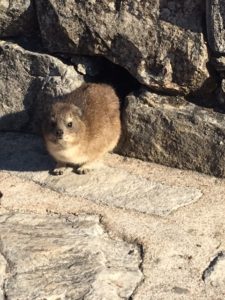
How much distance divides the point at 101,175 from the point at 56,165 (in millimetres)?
474

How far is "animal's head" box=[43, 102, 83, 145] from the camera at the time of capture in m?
6.43

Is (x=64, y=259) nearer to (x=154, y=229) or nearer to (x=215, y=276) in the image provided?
(x=154, y=229)

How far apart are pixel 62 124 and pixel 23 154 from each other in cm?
53

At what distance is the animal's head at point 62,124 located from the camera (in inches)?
253

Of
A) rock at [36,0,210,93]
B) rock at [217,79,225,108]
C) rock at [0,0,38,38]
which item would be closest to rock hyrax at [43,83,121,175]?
rock at [36,0,210,93]

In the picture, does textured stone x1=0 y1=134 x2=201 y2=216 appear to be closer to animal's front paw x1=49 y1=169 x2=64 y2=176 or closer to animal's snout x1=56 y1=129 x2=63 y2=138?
animal's front paw x1=49 y1=169 x2=64 y2=176

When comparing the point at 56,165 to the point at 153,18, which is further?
the point at 56,165

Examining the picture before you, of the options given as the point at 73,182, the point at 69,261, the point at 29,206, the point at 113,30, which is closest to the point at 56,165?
the point at 73,182

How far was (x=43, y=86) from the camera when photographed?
22.1ft

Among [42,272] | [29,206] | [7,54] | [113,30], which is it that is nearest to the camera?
[42,272]

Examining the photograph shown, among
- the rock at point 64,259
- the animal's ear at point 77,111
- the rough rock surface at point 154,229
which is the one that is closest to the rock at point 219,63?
the rough rock surface at point 154,229

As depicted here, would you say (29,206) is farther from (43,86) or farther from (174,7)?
(174,7)

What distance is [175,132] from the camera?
6285 millimetres

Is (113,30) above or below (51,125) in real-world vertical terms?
above
